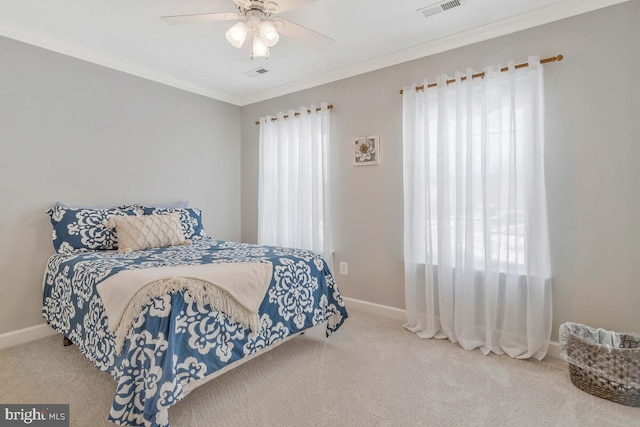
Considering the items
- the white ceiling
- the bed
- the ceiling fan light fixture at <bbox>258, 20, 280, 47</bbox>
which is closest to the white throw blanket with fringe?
the bed

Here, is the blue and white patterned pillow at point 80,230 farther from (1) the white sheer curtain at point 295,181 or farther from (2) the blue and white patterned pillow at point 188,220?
(1) the white sheer curtain at point 295,181

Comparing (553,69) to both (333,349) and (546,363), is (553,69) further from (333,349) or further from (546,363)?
(333,349)

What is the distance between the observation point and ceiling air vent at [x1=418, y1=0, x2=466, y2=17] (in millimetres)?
2234

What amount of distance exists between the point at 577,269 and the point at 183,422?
8.55ft

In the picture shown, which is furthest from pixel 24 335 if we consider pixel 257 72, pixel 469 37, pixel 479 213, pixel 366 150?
pixel 469 37

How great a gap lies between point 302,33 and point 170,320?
1801 mm

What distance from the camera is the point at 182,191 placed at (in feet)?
12.2

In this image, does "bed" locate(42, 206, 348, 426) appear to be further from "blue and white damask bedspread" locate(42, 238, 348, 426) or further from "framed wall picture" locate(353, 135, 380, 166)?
"framed wall picture" locate(353, 135, 380, 166)

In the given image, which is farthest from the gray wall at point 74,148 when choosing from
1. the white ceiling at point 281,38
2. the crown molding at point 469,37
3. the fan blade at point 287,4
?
the fan blade at point 287,4

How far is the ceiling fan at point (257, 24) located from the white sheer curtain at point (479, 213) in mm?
1215

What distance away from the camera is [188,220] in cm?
328

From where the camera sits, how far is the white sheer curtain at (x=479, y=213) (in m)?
2.32

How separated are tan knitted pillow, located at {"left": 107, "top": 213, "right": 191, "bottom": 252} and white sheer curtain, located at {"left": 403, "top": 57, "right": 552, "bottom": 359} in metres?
2.05

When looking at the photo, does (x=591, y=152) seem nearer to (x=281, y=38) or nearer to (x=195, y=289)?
(x=281, y=38)
